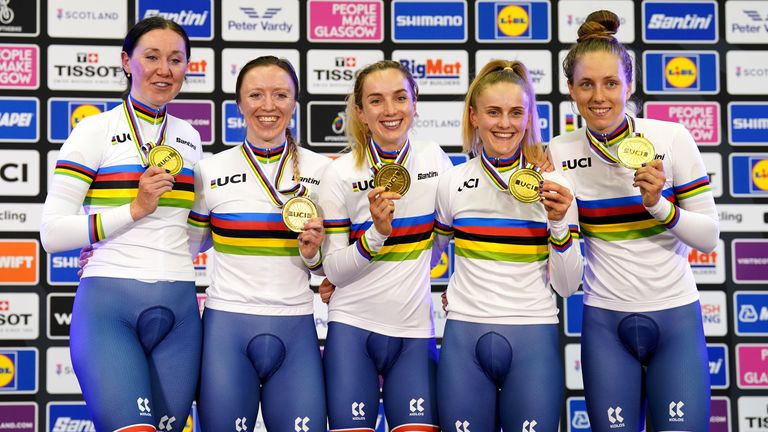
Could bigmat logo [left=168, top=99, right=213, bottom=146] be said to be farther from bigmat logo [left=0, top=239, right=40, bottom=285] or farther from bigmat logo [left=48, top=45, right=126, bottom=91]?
bigmat logo [left=0, top=239, right=40, bottom=285]

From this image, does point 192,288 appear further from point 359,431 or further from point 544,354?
point 544,354

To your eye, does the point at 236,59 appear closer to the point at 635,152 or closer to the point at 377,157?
the point at 377,157

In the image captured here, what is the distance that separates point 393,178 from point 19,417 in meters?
3.20

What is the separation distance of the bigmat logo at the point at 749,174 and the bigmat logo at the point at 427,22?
191 centimetres

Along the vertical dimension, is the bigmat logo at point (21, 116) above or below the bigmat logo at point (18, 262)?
above

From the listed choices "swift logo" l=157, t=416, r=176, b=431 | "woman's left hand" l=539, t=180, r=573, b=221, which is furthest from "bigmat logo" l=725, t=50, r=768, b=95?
"swift logo" l=157, t=416, r=176, b=431

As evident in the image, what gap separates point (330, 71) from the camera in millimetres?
4820

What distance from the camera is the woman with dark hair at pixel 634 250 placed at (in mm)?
2795

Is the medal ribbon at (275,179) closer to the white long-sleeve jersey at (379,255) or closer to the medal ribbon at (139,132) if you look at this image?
the white long-sleeve jersey at (379,255)

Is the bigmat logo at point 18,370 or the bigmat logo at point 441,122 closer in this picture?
the bigmat logo at point 18,370

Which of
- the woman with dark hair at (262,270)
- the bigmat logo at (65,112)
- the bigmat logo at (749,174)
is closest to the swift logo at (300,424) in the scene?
the woman with dark hair at (262,270)

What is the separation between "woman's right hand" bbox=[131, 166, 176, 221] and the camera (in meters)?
2.76

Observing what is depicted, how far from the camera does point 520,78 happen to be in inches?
121

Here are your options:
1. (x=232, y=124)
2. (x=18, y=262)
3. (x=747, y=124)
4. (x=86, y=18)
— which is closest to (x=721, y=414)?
(x=747, y=124)
